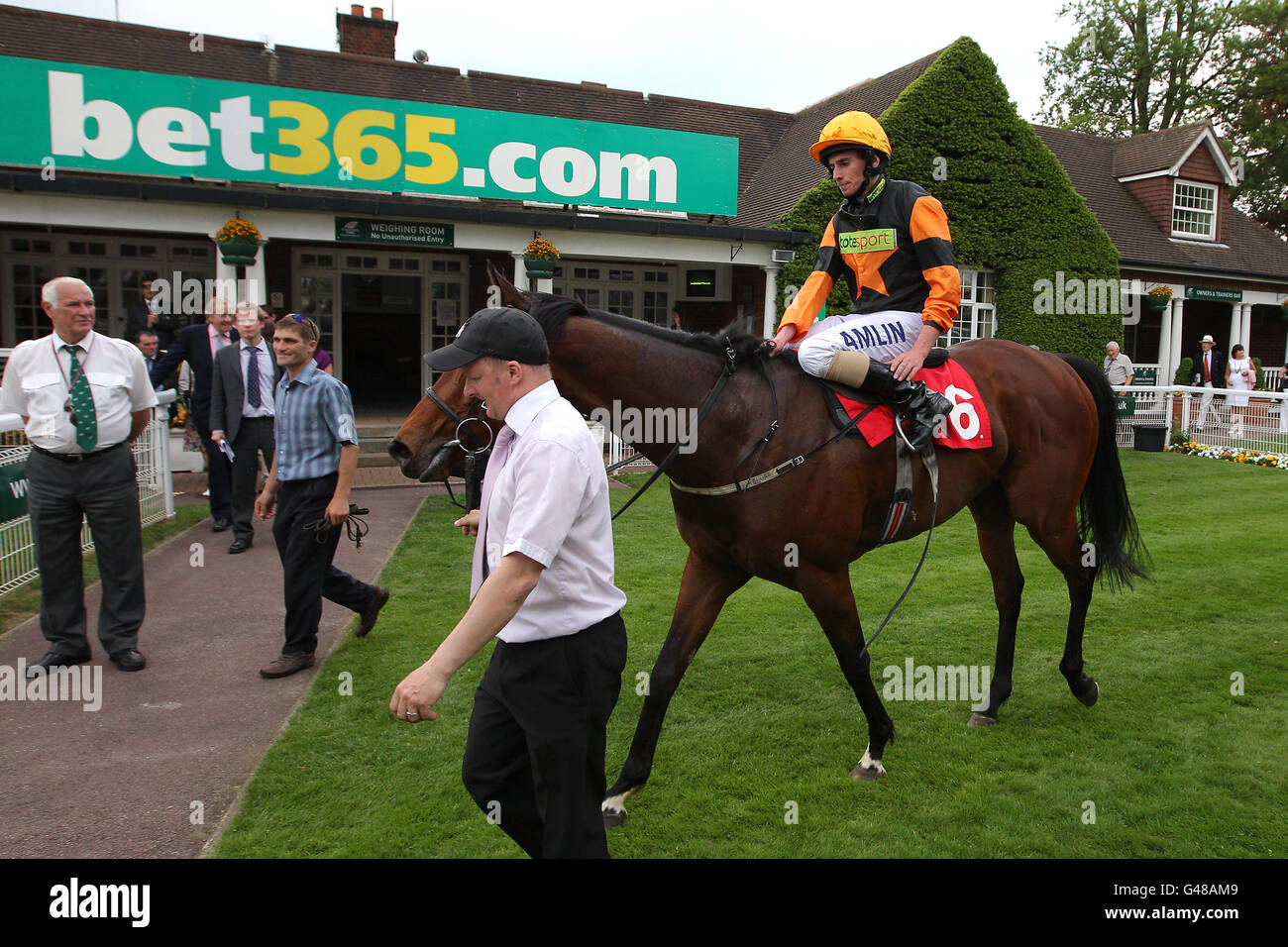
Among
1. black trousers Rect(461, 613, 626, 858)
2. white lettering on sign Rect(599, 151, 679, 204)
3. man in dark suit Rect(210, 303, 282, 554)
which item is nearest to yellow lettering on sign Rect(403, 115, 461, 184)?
white lettering on sign Rect(599, 151, 679, 204)

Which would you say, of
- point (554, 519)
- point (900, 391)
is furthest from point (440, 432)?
point (900, 391)

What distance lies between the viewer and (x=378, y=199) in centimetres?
1312

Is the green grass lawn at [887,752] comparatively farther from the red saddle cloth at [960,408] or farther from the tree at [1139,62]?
the tree at [1139,62]

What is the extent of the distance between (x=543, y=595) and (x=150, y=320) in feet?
33.8

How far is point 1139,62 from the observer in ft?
108

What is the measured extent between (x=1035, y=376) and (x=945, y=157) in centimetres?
1458

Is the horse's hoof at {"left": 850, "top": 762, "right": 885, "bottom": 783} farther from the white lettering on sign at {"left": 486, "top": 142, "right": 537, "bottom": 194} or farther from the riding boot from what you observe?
the white lettering on sign at {"left": 486, "top": 142, "right": 537, "bottom": 194}

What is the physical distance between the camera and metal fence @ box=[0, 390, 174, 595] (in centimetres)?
618

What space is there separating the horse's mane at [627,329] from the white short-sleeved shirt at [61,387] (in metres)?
3.03

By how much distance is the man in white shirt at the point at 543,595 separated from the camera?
2100mm

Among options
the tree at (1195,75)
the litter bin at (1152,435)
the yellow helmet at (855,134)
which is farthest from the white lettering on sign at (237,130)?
the tree at (1195,75)

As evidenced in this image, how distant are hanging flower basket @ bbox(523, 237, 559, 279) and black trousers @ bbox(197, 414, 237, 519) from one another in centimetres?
579

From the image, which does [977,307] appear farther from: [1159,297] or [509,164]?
[509,164]
